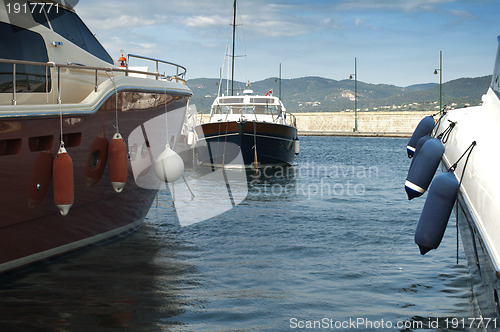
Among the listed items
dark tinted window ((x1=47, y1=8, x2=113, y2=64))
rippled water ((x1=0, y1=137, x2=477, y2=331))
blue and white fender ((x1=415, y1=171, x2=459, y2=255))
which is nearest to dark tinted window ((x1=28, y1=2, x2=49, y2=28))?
dark tinted window ((x1=47, y1=8, x2=113, y2=64))

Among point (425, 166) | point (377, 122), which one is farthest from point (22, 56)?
point (377, 122)

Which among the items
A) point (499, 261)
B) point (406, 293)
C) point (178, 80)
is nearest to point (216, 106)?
point (178, 80)

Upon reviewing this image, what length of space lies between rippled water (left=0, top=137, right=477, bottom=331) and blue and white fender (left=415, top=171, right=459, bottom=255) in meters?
1.05

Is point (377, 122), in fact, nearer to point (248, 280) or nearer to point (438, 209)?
point (248, 280)

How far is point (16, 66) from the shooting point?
668 centimetres

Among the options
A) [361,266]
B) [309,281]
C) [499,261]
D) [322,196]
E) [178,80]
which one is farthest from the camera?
[322,196]

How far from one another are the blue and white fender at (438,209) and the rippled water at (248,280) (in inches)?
41.3

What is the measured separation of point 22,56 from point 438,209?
5.21 metres

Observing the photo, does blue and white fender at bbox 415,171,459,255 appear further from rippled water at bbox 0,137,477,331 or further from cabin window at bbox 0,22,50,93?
cabin window at bbox 0,22,50,93

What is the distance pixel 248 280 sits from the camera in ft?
24.0

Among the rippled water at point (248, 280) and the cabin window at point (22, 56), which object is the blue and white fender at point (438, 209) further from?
the cabin window at point (22, 56)

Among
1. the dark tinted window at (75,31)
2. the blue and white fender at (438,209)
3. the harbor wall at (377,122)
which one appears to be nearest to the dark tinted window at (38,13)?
the dark tinted window at (75,31)

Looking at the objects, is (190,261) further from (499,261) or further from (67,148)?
(499,261)

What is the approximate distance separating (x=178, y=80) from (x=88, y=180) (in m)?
3.77
